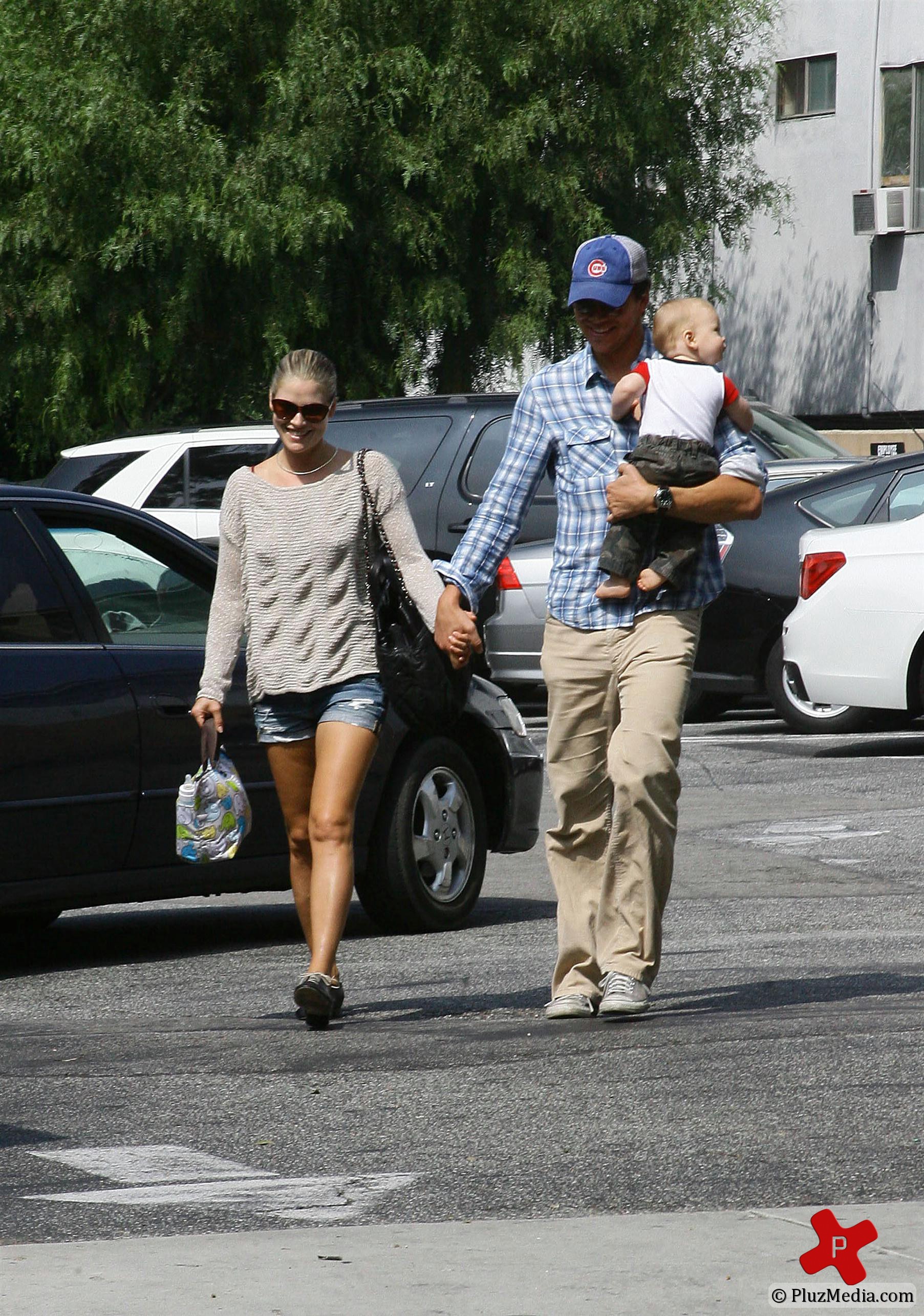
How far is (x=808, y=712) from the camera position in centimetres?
1426

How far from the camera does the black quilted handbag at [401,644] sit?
6293 mm

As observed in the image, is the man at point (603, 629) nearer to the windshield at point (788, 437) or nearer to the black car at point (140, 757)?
the black car at point (140, 757)

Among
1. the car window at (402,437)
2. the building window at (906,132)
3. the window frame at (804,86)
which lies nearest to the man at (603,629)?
the car window at (402,437)

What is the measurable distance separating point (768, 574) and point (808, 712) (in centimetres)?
88

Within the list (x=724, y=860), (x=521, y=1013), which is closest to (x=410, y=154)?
(x=724, y=860)

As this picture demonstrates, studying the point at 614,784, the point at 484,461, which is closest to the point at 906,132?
the point at 484,461

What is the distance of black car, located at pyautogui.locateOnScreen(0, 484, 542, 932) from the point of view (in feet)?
23.6

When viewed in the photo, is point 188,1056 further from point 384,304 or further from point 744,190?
point 744,190

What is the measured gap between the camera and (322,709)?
6.32 meters

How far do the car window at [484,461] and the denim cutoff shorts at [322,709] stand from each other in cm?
863

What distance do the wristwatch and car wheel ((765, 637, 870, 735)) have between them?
27.3ft

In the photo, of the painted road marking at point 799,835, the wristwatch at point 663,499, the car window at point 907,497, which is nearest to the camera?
the wristwatch at point 663,499

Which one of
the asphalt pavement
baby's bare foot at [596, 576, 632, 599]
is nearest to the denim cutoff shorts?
baby's bare foot at [596, 576, 632, 599]

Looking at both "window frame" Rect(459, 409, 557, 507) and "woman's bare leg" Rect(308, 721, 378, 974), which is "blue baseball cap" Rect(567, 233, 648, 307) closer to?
"woman's bare leg" Rect(308, 721, 378, 974)
